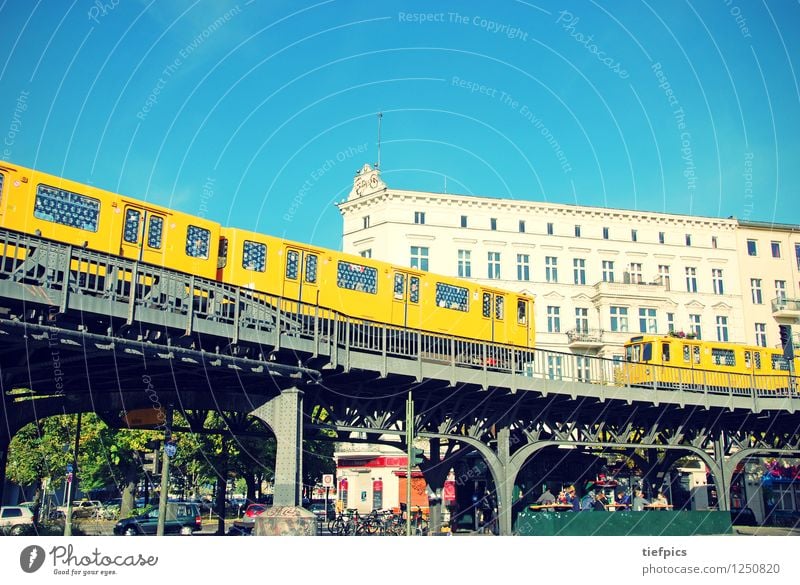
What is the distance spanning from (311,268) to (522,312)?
14.6 meters

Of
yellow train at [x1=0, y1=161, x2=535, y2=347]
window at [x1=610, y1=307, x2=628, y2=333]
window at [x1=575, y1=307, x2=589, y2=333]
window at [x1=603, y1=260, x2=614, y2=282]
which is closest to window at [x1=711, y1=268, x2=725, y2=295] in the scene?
window at [x1=603, y1=260, x2=614, y2=282]

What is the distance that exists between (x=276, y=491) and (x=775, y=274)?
6712 centimetres

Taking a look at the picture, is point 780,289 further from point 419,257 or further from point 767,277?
point 419,257

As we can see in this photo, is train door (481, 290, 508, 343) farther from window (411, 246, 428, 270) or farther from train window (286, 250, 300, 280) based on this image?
window (411, 246, 428, 270)

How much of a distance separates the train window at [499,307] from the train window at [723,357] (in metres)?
17.0

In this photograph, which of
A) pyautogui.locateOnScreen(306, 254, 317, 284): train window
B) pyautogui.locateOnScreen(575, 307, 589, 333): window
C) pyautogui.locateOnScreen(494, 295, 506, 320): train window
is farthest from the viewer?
pyautogui.locateOnScreen(575, 307, 589, 333): window

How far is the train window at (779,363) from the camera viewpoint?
166ft

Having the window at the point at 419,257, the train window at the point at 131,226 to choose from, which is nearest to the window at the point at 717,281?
the window at the point at 419,257

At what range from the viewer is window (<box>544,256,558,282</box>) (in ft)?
222

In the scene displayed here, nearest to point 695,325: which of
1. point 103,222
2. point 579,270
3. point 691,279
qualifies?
point 691,279

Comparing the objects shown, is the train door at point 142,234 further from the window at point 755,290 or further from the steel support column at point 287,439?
the window at point 755,290

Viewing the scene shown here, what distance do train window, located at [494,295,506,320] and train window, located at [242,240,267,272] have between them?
1421 cm
